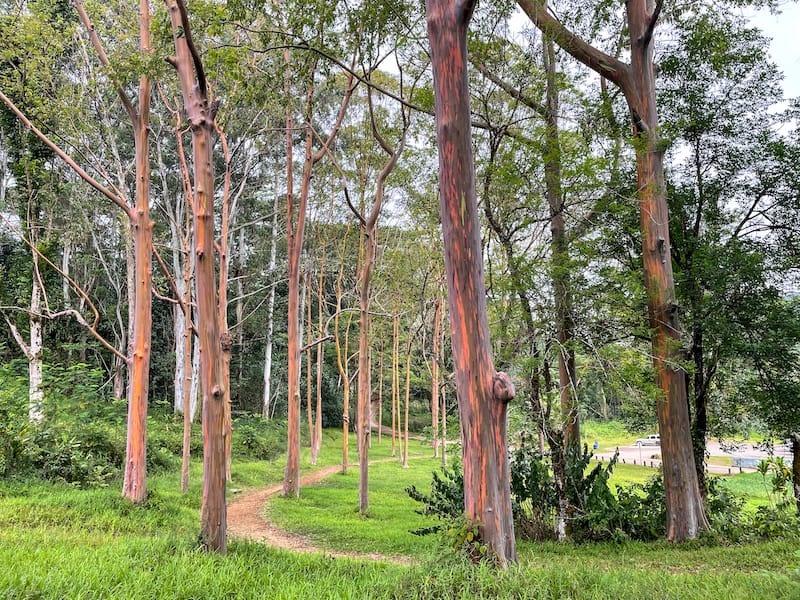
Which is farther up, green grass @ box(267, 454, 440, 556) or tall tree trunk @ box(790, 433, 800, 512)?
tall tree trunk @ box(790, 433, 800, 512)

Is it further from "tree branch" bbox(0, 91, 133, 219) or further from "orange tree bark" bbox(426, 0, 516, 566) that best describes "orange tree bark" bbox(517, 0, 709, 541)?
"tree branch" bbox(0, 91, 133, 219)

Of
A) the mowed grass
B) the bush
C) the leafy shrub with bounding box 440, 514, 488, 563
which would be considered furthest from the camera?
the bush

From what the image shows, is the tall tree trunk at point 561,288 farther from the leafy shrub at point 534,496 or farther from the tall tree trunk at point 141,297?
the tall tree trunk at point 141,297

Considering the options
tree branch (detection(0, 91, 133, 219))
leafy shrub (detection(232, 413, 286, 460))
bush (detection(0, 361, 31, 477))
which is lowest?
leafy shrub (detection(232, 413, 286, 460))

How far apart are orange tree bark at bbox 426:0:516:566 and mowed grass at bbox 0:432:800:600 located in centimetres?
51

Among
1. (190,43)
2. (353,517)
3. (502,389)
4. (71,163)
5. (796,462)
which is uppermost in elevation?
(190,43)

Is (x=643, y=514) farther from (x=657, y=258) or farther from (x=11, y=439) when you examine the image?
Answer: (x=11, y=439)

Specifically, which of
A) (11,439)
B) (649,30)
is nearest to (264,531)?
(11,439)

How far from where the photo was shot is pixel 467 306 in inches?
166

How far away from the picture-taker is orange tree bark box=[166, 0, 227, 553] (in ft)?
14.5

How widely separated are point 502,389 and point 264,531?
5.97 m

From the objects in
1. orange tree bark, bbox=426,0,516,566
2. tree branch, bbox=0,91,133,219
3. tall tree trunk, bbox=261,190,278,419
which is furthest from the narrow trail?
tall tree trunk, bbox=261,190,278,419

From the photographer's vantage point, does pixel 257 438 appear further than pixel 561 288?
Yes

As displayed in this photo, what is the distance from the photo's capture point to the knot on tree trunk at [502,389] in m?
3.97
